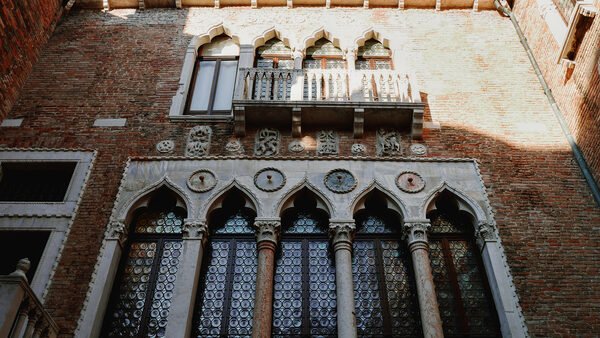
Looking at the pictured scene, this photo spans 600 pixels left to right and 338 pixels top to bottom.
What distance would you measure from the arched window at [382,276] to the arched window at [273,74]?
8.43 ft

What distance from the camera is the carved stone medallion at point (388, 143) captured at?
29.4 feet

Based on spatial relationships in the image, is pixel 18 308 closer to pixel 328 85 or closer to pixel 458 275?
pixel 458 275

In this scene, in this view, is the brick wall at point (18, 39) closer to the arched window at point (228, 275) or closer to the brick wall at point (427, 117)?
the brick wall at point (427, 117)

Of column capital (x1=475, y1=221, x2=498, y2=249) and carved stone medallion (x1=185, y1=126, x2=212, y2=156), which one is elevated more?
carved stone medallion (x1=185, y1=126, x2=212, y2=156)

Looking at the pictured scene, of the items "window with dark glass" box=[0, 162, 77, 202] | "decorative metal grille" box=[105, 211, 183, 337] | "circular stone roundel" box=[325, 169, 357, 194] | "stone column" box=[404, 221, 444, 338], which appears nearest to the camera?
"stone column" box=[404, 221, 444, 338]

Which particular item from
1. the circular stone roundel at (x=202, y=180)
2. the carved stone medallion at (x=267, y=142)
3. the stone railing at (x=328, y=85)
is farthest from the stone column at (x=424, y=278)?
the circular stone roundel at (x=202, y=180)

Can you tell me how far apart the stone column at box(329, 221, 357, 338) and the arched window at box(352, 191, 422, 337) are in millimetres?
268

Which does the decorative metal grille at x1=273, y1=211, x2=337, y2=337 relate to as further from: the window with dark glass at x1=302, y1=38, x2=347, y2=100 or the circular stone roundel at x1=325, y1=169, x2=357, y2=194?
the window with dark glass at x1=302, y1=38, x2=347, y2=100

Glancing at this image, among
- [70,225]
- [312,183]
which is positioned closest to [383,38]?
[312,183]

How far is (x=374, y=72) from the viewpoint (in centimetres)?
970

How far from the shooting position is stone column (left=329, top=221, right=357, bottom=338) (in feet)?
22.6

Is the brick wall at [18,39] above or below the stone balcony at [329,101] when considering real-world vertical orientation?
above

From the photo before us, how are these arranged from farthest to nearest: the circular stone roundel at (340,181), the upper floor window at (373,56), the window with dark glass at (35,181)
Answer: the upper floor window at (373,56)
the window with dark glass at (35,181)
the circular stone roundel at (340,181)

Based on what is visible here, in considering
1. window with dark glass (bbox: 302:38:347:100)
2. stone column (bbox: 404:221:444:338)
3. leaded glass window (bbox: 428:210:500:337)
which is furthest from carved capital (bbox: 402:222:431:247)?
window with dark glass (bbox: 302:38:347:100)
